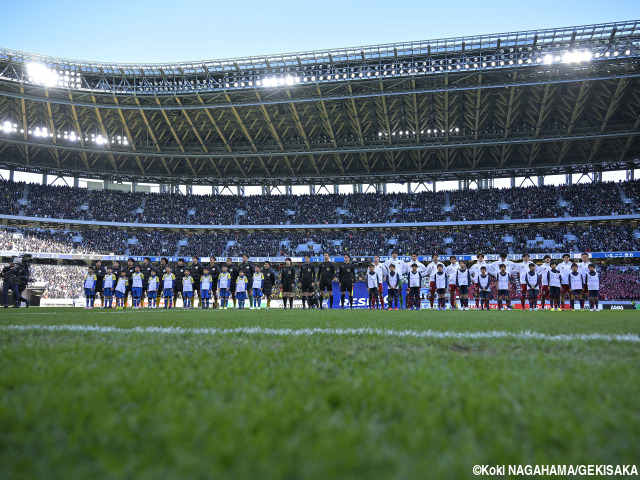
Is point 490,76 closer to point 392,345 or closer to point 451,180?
point 451,180

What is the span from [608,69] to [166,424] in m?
37.2

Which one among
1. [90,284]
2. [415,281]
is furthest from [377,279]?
[90,284]

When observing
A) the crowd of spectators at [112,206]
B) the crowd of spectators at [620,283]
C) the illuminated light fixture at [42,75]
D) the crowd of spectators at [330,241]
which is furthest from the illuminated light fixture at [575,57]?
the crowd of spectators at [112,206]

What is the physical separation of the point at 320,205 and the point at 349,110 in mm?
12542

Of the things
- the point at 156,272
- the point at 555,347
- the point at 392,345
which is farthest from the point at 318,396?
the point at 156,272

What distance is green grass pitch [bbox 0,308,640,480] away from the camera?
4.62ft

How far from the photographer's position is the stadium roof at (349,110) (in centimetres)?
3017

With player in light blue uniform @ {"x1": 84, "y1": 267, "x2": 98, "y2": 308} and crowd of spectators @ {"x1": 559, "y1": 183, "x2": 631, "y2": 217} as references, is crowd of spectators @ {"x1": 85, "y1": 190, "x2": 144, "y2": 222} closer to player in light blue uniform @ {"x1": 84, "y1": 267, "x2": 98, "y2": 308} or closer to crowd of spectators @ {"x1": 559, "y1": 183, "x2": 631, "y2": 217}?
player in light blue uniform @ {"x1": 84, "y1": 267, "x2": 98, "y2": 308}

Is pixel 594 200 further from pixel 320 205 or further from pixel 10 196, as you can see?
pixel 10 196

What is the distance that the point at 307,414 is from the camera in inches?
75.0

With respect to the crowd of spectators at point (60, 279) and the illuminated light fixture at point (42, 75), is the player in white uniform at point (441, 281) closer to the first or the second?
the crowd of spectators at point (60, 279)

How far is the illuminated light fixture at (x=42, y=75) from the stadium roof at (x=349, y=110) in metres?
0.12

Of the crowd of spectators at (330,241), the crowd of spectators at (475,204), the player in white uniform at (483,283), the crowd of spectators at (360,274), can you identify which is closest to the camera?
the player in white uniform at (483,283)

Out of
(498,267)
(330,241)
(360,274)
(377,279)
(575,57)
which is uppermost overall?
(575,57)
